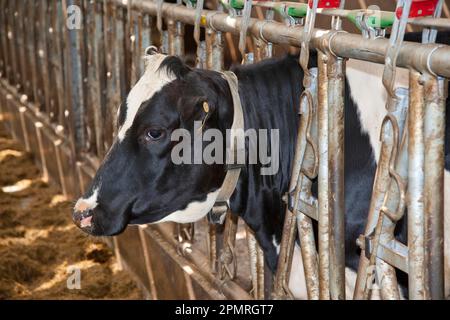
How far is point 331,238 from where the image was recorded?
185cm

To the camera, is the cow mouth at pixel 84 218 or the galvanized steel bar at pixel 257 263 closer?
the cow mouth at pixel 84 218

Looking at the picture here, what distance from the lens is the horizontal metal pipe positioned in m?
1.37

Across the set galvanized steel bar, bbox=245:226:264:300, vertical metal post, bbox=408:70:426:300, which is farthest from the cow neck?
vertical metal post, bbox=408:70:426:300

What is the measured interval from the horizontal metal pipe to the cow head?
21 cm

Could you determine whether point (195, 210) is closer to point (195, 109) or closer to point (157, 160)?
point (157, 160)

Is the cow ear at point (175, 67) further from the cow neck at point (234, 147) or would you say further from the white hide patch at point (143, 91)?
the cow neck at point (234, 147)

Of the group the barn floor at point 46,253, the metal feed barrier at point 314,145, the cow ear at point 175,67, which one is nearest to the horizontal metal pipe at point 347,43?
the metal feed barrier at point 314,145

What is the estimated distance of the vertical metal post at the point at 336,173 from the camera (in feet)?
5.75

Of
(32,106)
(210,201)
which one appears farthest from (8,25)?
(210,201)

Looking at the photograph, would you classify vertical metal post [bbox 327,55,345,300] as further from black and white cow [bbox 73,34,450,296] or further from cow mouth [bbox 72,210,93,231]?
cow mouth [bbox 72,210,93,231]

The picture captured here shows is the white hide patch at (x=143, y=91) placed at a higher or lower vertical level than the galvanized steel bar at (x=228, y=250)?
higher

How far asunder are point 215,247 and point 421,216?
1.43m

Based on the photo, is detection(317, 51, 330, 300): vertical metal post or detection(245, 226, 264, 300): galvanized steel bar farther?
detection(245, 226, 264, 300): galvanized steel bar

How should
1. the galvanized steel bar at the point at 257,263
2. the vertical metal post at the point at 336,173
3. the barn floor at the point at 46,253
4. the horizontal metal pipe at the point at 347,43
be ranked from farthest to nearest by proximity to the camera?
1. the barn floor at the point at 46,253
2. the galvanized steel bar at the point at 257,263
3. the vertical metal post at the point at 336,173
4. the horizontal metal pipe at the point at 347,43
